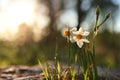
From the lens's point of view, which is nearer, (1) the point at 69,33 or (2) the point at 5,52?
(1) the point at 69,33

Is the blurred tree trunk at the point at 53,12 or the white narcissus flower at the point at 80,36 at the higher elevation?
the blurred tree trunk at the point at 53,12

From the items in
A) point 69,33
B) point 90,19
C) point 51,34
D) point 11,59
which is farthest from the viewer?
point 51,34

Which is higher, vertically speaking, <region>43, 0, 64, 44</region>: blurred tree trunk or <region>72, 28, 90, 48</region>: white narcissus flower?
<region>43, 0, 64, 44</region>: blurred tree trunk

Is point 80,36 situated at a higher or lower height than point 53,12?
lower

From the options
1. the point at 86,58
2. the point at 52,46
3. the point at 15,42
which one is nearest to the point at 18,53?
the point at 15,42

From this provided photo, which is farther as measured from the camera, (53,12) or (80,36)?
(53,12)

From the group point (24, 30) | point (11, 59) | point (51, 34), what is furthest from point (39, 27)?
point (11, 59)

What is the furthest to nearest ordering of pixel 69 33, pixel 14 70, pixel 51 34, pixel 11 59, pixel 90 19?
pixel 51 34
pixel 90 19
pixel 11 59
pixel 14 70
pixel 69 33

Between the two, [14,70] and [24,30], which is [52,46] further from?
[14,70]

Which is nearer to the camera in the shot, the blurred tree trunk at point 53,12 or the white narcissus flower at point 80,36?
the white narcissus flower at point 80,36

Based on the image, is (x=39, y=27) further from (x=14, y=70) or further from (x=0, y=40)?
(x=14, y=70)

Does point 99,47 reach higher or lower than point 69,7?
lower
